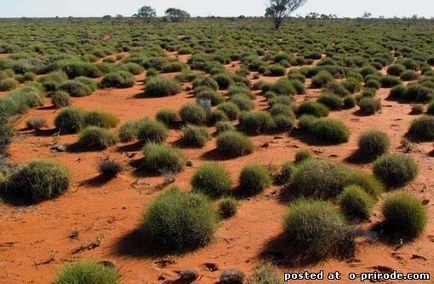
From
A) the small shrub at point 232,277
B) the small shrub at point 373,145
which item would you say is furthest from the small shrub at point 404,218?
the small shrub at point 373,145

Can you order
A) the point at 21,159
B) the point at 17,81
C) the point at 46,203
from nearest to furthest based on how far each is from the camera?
the point at 46,203 < the point at 21,159 < the point at 17,81

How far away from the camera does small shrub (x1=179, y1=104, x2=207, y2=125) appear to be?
1529 centimetres

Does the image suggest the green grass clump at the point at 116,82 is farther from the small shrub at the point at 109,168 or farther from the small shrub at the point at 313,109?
the small shrub at the point at 109,168

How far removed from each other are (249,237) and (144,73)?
19763 millimetres

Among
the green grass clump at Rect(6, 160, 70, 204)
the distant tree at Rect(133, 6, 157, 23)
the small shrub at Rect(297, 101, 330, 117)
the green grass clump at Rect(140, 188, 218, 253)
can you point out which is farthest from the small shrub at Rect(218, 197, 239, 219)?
the distant tree at Rect(133, 6, 157, 23)

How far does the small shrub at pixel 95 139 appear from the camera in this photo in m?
12.9

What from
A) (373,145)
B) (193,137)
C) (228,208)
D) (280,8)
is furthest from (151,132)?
(280,8)

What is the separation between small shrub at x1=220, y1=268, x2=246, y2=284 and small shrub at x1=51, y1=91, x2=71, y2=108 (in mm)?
12876

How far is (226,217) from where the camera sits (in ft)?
28.6

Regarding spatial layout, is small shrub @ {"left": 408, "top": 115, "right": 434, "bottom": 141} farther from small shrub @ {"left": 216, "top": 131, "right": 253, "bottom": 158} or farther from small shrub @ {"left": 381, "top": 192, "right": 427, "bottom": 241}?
small shrub @ {"left": 381, "top": 192, "right": 427, "bottom": 241}

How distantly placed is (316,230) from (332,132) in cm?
669

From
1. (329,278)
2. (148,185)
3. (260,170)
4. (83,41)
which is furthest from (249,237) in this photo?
(83,41)

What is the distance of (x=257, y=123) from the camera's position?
14.8 m

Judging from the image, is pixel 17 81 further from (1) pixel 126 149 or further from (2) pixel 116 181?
(2) pixel 116 181
